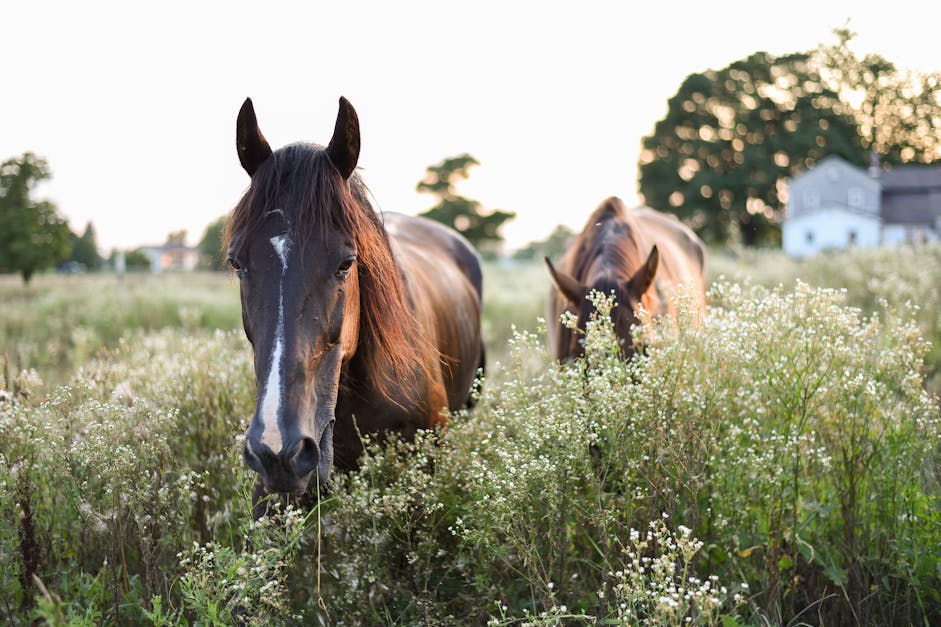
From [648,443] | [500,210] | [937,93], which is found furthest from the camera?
[500,210]

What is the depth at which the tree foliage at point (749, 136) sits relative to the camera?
143 feet

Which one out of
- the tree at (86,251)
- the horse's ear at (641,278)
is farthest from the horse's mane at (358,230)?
the tree at (86,251)

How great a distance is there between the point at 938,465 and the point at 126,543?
372 cm

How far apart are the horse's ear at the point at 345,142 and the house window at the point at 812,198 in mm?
47326

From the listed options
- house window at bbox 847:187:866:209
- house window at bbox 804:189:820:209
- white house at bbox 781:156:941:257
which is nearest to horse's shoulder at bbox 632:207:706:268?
white house at bbox 781:156:941:257

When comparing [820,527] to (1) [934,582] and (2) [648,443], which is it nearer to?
(1) [934,582]

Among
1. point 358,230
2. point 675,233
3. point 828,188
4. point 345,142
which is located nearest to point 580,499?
point 358,230

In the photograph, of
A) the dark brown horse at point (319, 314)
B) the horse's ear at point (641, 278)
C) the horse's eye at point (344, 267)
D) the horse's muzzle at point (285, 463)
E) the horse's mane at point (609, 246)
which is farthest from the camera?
the horse's mane at point (609, 246)

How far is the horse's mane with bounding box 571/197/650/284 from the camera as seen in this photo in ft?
14.6

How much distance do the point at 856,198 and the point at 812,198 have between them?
4413 mm

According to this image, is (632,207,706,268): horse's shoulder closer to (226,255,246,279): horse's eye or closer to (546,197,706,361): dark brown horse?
(546,197,706,361): dark brown horse

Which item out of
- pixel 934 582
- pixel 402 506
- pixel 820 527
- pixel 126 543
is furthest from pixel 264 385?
pixel 934 582

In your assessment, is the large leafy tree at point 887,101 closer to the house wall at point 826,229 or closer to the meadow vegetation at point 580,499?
the house wall at point 826,229

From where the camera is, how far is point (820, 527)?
3.27 metres
